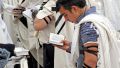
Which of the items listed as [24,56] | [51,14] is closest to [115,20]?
[51,14]

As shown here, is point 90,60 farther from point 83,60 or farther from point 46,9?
point 46,9

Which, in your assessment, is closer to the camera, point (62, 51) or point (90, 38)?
point (90, 38)

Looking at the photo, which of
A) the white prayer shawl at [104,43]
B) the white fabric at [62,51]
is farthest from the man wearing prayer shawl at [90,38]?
the white fabric at [62,51]

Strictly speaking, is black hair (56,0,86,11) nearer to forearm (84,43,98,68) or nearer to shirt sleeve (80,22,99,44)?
shirt sleeve (80,22,99,44)

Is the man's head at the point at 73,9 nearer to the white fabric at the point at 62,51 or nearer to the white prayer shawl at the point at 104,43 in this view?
the white prayer shawl at the point at 104,43

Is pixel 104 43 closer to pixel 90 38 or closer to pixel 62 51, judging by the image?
pixel 90 38

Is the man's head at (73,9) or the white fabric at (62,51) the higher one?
the man's head at (73,9)

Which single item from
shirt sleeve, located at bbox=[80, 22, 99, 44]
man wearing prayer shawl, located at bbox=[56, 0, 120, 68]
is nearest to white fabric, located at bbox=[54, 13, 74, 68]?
man wearing prayer shawl, located at bbox=[56, 0, 120, 68]

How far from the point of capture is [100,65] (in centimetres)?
198

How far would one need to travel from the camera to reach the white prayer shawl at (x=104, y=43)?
198 cm

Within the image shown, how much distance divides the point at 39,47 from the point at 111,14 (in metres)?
0.85

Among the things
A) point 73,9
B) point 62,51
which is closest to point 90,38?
point 73,9

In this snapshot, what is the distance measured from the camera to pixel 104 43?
1996 millimetres

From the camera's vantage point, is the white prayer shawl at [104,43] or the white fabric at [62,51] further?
the white fabric at [62,51]
